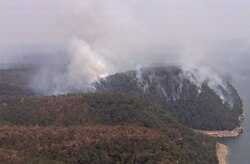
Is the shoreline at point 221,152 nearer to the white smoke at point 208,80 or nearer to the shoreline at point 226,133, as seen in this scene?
the shoreline at point 226,133

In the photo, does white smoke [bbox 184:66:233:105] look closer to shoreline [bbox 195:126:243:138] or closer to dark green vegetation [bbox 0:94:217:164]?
shoreline [bbox 195:126:243:138]

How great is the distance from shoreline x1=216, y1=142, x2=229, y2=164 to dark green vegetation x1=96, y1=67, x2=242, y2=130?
1555 cm

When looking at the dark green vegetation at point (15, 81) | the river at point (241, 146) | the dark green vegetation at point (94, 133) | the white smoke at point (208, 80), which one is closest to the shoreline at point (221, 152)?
the river at point (241, 146)

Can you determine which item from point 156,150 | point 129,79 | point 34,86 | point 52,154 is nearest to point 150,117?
point 156,150

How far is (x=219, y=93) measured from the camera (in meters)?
150

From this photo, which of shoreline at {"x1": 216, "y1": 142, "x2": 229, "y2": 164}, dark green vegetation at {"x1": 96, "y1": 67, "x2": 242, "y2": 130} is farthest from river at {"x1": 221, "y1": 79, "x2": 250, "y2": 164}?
dark green vegetation at {"x1": 96, "y1": 67, "x2": 242, "y2": 130}

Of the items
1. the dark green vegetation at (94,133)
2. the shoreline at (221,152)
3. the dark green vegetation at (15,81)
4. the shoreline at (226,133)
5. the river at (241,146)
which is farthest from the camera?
the dark green vegetation at (15,81)

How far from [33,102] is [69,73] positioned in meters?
58.2

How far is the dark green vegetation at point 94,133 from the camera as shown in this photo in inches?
3177

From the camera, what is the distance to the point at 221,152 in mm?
105438

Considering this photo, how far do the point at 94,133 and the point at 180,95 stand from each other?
58.3 meters

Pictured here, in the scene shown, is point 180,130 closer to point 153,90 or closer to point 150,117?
point 150,117

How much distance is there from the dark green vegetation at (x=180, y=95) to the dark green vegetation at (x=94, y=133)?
77.7 ft

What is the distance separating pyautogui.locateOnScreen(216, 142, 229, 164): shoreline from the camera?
9970cm
